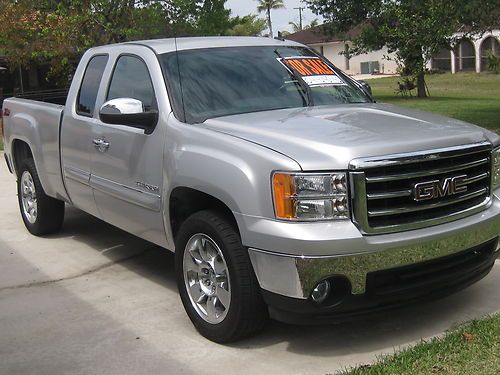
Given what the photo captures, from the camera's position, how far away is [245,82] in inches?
192

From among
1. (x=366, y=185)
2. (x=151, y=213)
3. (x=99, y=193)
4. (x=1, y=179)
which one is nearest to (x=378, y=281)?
(x=366, y=185)

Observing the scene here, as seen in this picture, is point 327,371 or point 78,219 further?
point 78,219

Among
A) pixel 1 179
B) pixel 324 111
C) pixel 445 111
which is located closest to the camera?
pixel 324 111

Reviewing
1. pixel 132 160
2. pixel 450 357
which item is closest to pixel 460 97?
pixel 132 160

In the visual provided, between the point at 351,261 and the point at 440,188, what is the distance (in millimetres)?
713

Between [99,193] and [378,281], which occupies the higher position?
[99,193]

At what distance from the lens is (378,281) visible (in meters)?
3.68

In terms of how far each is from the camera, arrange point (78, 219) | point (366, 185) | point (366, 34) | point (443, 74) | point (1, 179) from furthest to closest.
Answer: point (443, 74) → point (366, 34) → point (1, 179) → point (78, 219) → point (366, 185)

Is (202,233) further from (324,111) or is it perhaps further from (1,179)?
(1,179)

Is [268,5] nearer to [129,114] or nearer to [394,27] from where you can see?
[394,27]

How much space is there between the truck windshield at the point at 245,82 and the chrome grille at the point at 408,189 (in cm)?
132

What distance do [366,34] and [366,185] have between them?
28.8 metres

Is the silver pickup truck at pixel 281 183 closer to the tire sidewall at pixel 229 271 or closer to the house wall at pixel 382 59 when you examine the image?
the tire sidewall at pixel 229 271

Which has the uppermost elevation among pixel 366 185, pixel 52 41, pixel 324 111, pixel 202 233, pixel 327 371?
pixel 52 41
